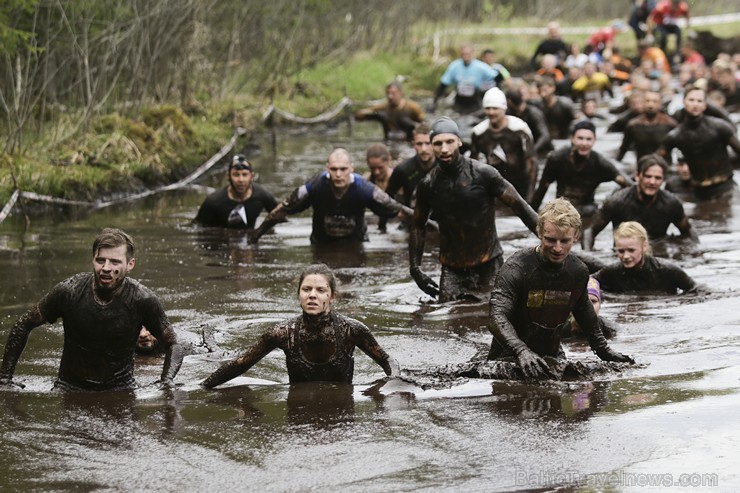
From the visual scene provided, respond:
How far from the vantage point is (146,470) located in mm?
6113

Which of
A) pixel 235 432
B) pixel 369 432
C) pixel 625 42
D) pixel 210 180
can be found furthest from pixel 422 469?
pixel 625 42

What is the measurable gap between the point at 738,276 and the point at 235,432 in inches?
256

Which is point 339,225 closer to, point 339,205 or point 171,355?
point 339,205

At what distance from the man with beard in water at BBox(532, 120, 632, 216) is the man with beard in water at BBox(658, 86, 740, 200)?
2220 mm

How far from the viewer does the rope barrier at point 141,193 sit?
49.4 ft

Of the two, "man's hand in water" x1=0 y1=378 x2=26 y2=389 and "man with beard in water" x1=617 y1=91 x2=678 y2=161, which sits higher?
"man with beard in water" x1=617 y1=91 x2=678 y2=161

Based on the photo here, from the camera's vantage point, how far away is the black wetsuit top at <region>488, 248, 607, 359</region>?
7562mm

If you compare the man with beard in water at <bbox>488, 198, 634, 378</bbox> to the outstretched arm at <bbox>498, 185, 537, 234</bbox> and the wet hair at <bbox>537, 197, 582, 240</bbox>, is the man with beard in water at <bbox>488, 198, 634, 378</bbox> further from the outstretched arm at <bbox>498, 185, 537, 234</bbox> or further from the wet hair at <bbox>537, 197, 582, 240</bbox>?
the outstretched arm at <bbox>498, 185, 537, 234</bbox>

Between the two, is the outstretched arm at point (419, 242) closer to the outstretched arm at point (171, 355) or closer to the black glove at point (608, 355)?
the black glove at point (608, 355)

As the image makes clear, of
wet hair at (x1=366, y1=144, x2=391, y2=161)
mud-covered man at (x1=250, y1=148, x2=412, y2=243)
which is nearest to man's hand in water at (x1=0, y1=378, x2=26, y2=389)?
mud-covered man at (x1=250, y1=148, x2=412, y2=243)

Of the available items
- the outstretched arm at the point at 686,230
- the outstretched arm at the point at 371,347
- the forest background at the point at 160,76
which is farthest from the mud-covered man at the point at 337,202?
the outstretched arm at the point at 371,347

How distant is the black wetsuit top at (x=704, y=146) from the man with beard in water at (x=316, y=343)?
9689mm

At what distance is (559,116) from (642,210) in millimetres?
10723

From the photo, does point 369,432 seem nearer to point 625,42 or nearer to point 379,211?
point 379,211
